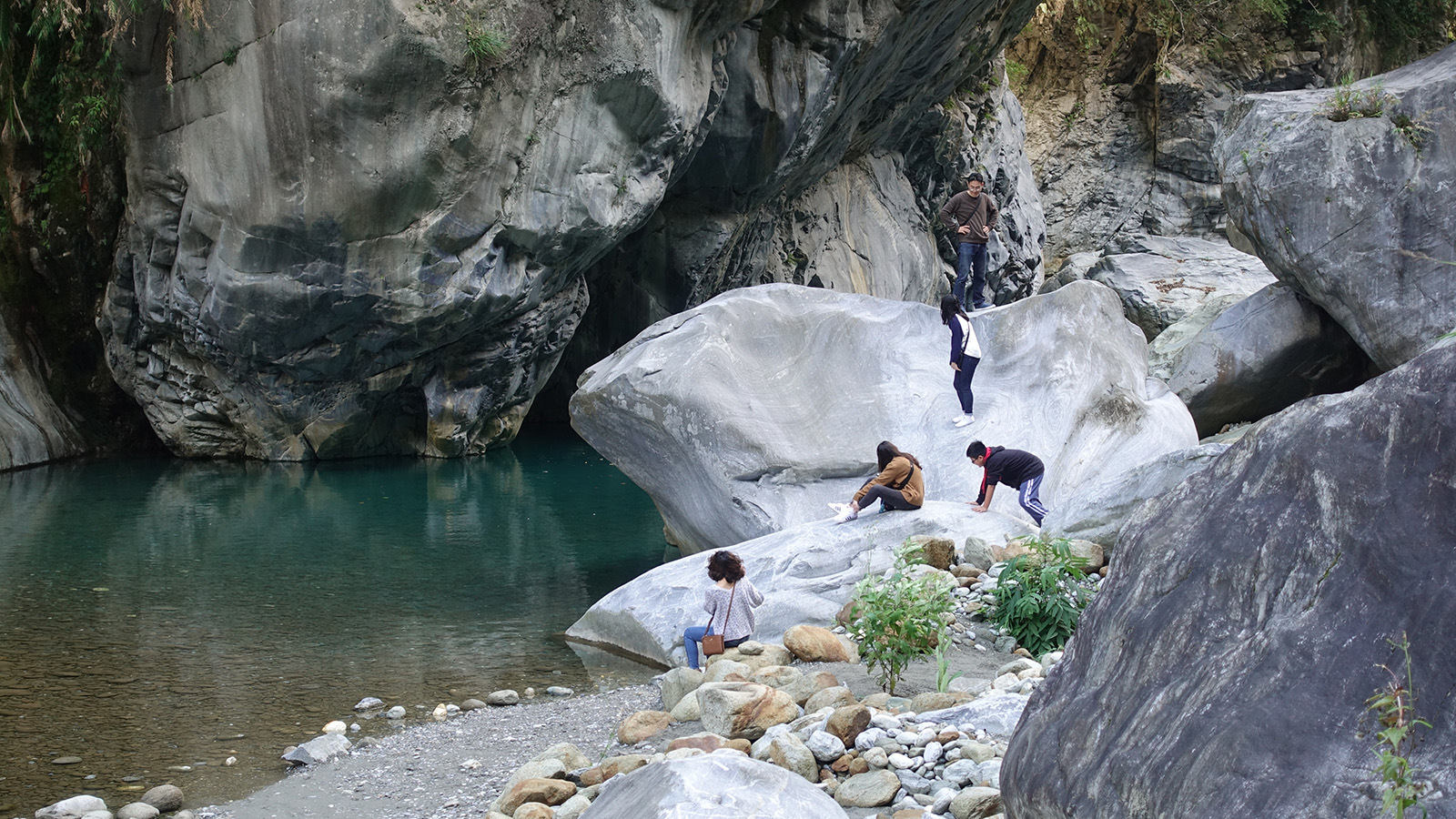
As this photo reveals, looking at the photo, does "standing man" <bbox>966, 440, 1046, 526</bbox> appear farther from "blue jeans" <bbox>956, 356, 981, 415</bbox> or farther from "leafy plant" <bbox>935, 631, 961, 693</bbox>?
"leafy plant" <bbox>935, 631, 961, 693</bbox>

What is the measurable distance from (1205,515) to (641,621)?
263 inches

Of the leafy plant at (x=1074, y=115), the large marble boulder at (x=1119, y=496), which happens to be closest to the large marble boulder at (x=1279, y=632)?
the large marble boulder at (x=1119, y=496)

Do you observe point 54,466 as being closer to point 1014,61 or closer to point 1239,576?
point 1239,576

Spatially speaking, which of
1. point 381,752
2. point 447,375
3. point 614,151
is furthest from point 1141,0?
point 381,752

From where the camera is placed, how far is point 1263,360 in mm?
14688

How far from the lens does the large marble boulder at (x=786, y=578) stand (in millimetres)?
8930

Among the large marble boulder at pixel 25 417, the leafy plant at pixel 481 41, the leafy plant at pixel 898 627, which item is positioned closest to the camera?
the leafy plant at pixel 898 627

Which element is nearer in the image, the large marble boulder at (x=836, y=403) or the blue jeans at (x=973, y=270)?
the large marble boulder at (x=836, y=403)

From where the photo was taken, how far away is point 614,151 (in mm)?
18547

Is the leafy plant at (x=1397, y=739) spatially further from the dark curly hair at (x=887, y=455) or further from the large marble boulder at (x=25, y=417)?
the large marble boulder at (x=25, y=417)

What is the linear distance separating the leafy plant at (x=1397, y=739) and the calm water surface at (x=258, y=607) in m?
6.04

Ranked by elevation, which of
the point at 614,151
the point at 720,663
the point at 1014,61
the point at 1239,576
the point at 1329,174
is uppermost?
the point at 1014,61

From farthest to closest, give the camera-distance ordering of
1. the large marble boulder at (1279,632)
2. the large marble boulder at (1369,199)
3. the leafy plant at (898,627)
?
the large marble boulder at (1369,199), the leafy plant at (898,627), the large marble boulder at (1279,632)

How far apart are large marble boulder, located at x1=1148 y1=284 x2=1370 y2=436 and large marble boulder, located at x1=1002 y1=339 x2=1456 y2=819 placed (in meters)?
12.5
